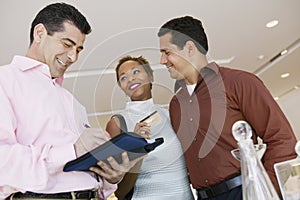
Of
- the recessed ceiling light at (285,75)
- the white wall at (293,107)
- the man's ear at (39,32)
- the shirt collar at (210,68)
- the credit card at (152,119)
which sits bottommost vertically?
the white wall at (293,107)

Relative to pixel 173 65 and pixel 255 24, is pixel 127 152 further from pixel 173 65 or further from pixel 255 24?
pixel 255 24

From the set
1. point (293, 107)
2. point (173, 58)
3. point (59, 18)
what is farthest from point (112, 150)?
point (293, 107)

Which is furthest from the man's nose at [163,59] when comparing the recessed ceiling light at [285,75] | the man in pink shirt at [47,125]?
the recessed ceiling light at [285,75]

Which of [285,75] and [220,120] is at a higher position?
[220,120]

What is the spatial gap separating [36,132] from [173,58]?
54 cm

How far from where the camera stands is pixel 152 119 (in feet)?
3.39

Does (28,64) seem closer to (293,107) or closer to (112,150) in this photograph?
(112,150)

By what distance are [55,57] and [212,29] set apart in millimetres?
2343

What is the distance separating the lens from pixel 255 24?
3.19 metres

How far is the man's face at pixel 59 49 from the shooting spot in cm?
96

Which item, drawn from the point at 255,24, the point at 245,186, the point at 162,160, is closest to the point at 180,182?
the point at 162,160

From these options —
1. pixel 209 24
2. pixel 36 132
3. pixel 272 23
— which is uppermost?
pixel 209 24

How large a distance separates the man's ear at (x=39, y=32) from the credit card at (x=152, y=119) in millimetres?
336

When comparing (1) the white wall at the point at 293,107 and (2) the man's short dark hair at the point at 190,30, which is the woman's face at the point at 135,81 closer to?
(2) the man's short dark hair at the point at 190,30
